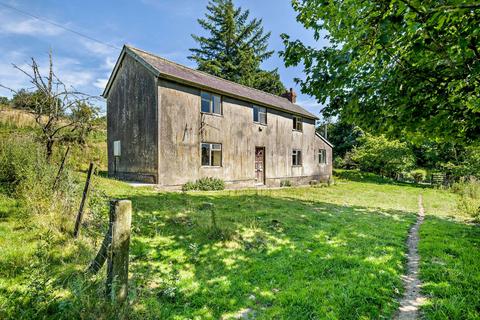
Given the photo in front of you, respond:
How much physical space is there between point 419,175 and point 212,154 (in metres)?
26.8

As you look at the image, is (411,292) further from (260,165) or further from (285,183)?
(285,183)

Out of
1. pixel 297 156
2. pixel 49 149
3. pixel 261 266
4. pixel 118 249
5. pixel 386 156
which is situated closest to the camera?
pixel 118 249

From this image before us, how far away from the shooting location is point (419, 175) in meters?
28.8

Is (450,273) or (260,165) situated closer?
(450,273)

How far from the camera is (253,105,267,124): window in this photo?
17195 mm

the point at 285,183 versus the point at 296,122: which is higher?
the point at 296,122

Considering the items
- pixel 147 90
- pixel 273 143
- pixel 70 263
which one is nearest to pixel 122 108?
pixel 147 90

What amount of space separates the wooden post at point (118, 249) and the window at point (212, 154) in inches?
442

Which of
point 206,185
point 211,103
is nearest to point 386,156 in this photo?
point 211,103

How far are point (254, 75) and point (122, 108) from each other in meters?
23.9

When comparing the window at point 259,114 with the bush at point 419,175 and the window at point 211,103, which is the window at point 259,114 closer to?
the window at point 211,103

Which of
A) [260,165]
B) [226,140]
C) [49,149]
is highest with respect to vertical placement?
[226,140]

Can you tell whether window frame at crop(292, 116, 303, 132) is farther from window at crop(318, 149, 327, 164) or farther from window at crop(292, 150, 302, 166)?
window at crop(318, 149, 327, 164)

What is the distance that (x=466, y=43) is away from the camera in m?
2.75
